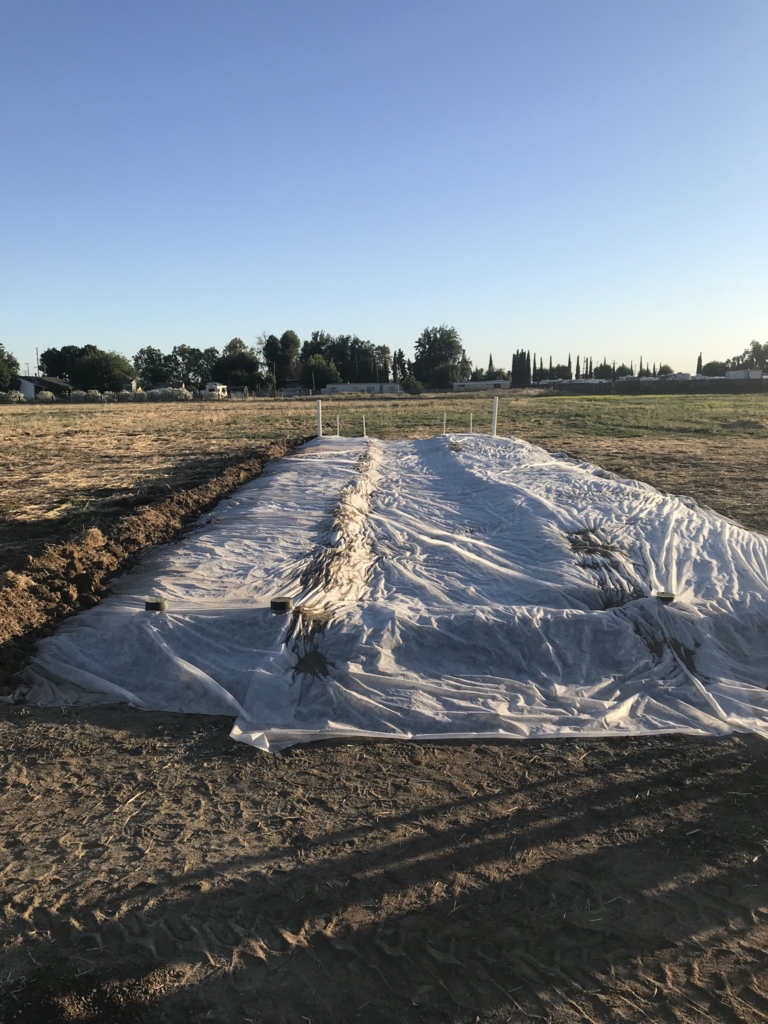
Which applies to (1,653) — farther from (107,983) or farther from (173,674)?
(107,983)

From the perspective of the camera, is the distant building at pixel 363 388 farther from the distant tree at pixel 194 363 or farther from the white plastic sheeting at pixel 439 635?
the white plastic sheeting at pixel 439 635

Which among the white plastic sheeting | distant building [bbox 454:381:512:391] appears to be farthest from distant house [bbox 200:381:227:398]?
the white plastic sheeting

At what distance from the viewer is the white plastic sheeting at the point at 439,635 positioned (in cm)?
394

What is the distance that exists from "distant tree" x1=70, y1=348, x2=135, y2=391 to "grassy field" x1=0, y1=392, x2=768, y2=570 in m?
50.3

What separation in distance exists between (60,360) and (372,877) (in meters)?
108

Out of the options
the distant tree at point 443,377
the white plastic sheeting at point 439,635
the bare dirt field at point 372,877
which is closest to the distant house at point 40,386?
the distant tree at point 443,377

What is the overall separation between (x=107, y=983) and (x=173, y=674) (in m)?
2.22

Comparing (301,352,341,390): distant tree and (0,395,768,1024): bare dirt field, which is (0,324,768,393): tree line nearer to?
(301,352,341,390): distant tree

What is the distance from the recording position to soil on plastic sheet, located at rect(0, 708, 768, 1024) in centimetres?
214

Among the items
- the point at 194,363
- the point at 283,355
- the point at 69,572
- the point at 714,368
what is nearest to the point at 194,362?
the point at 194,363

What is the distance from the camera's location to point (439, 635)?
15.0ft

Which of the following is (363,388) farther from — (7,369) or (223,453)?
(223,453)

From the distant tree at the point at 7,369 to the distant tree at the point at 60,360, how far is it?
20.6 meters

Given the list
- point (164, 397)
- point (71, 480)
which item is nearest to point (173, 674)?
point (71, 480)
